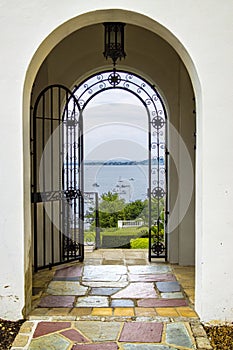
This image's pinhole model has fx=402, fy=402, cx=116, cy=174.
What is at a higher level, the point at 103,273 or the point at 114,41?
the point at 114,41

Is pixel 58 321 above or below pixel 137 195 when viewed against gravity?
below

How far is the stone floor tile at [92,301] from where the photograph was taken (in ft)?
12.5

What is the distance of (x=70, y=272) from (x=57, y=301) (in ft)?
3.43

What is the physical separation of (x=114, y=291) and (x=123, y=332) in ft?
3.35

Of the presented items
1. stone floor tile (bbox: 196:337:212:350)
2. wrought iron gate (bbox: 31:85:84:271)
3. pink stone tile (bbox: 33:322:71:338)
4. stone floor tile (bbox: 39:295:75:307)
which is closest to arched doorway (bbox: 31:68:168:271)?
wrought iron gate (bbox: 31:85:84:271)

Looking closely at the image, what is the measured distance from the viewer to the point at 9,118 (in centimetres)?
338

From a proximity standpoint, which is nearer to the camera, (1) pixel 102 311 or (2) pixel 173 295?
(1) pixel 102 311

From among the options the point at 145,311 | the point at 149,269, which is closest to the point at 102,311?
the point at 145,311

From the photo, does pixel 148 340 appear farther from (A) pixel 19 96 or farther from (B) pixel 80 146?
(B) pixel 80 146

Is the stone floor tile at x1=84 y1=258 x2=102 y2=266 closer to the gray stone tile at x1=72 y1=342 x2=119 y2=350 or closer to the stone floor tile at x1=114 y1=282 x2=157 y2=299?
the stone floor tile at x1=114 y1=282 x2=157 y2=299

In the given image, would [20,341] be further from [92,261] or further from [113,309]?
[92,261]

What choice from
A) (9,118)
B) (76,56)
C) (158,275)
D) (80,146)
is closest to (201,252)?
(158,275)

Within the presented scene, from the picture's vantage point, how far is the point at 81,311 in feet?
12.0

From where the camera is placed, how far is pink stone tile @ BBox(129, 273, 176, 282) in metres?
4.63
